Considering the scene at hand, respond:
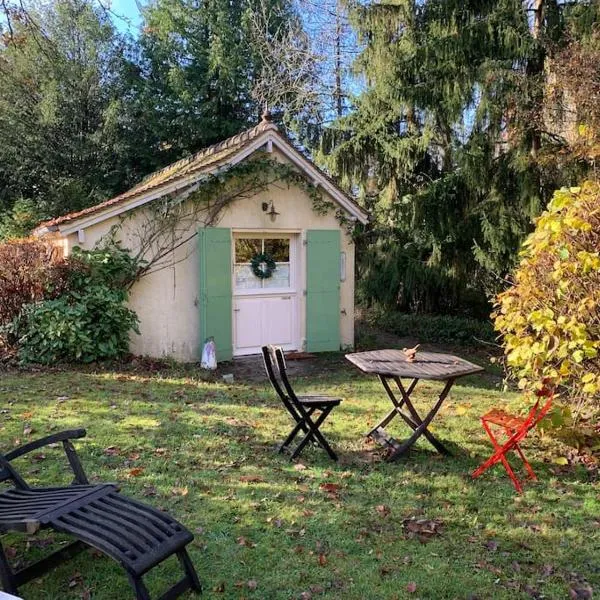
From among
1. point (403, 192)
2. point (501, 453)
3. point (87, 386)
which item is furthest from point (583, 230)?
point (403, 192)

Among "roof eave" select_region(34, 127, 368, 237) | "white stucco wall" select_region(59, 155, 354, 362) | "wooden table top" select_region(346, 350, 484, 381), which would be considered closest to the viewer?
"wooden table top" select_region(346, 350, 484, 381)

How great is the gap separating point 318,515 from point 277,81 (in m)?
16.4

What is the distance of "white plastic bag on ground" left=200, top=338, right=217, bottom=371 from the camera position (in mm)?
9055

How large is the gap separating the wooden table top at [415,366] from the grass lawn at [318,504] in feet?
2.77

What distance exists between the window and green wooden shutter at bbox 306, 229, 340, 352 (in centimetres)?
46

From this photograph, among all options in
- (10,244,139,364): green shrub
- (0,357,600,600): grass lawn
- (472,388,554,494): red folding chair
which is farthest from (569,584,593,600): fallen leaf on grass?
(10,244,139,364): green shrub

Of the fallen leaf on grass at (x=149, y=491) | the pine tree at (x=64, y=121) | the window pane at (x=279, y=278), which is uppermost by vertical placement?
the pine tree at (x=64, y=121)

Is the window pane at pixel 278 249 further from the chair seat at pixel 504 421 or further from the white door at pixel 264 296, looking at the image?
the chair seat at pixel 504 421

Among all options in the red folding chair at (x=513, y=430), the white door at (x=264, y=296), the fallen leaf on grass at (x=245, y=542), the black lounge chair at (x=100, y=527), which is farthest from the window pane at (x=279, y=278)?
the black lounge chair at (x=100, y=527)

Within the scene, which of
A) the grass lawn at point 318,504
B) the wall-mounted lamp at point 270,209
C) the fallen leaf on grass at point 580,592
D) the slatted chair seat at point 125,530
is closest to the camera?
the slatted chair seat at point 125,530

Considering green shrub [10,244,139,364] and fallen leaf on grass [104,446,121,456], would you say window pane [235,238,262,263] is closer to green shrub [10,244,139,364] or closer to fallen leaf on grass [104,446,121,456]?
green shrub [10,244,139,364]

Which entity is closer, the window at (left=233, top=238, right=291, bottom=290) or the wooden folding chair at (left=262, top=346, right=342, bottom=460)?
the wooden folding chair at (left=262, top=346, right=342, bottom=460)

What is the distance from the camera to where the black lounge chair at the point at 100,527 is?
2.53 meters

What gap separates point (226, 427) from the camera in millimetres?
5754
